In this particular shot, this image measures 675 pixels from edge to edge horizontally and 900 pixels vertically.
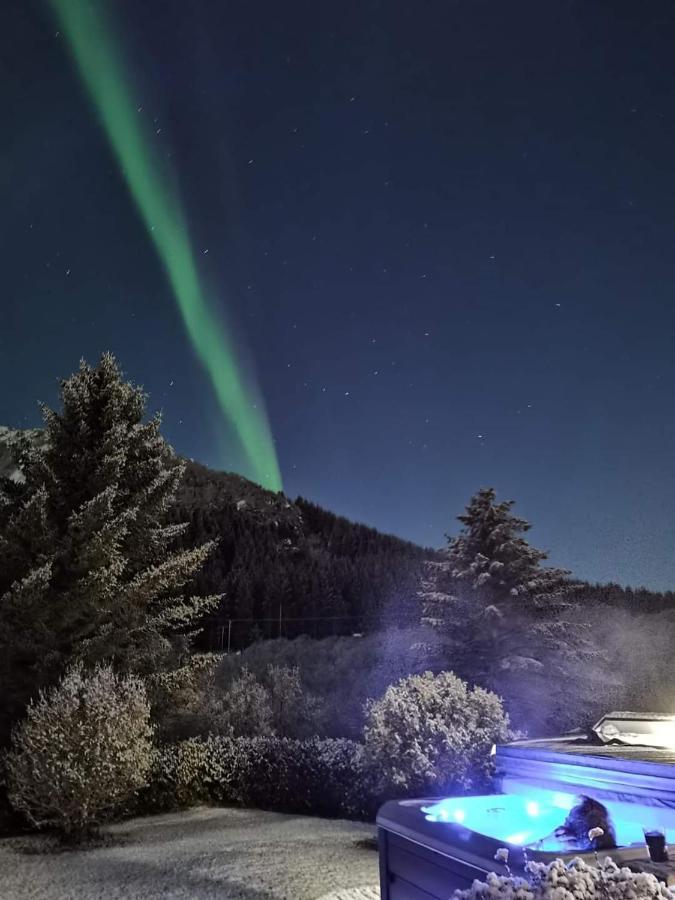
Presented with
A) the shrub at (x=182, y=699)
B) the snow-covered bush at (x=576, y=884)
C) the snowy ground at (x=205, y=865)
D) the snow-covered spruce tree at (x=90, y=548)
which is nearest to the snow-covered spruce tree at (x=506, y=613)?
the shrub at (x=182, y=699)

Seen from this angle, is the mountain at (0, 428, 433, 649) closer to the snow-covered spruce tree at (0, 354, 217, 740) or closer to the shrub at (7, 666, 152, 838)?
the snow-covered spruce tree at (0, 354, 217, 740)

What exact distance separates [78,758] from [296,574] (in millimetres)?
10781

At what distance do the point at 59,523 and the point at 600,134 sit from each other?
425 inches

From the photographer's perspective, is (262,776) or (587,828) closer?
(587,828)

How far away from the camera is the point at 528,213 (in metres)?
10.9

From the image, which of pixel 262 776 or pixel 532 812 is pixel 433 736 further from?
pixel 532 812

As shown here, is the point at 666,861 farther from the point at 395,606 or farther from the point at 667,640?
the point at 395,606

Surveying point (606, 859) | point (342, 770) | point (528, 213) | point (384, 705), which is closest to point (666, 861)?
point (606, 859)

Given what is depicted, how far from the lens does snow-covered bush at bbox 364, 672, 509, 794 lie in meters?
8.52

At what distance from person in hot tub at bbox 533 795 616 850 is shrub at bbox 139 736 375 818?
8.33 metres

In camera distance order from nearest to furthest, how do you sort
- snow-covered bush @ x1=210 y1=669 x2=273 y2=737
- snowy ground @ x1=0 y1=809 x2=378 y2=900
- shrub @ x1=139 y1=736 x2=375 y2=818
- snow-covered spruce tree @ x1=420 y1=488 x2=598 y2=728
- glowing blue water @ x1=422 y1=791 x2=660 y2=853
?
1. glowing blue water @ x1=422 y1=791 x2=660 y2=853
2. snowy ground @ x1=0 y1=809 x2=378 y2=900
3. shrub @ x1=139 y1=736 x2=375 y2=818
4. snow-covered spruce tree @ x1=420 y1=488 x2=598 y2=728
5. snow-covered bush @ x1=210 y1=669 x2=273 y2=737

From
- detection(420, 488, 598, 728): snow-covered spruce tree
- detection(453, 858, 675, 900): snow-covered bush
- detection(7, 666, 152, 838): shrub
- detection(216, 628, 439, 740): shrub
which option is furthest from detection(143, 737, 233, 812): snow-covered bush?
detection(453, 858, 675, 900): snow-covered bush

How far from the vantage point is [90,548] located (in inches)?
451

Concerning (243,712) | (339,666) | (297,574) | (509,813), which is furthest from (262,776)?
(509,813)
